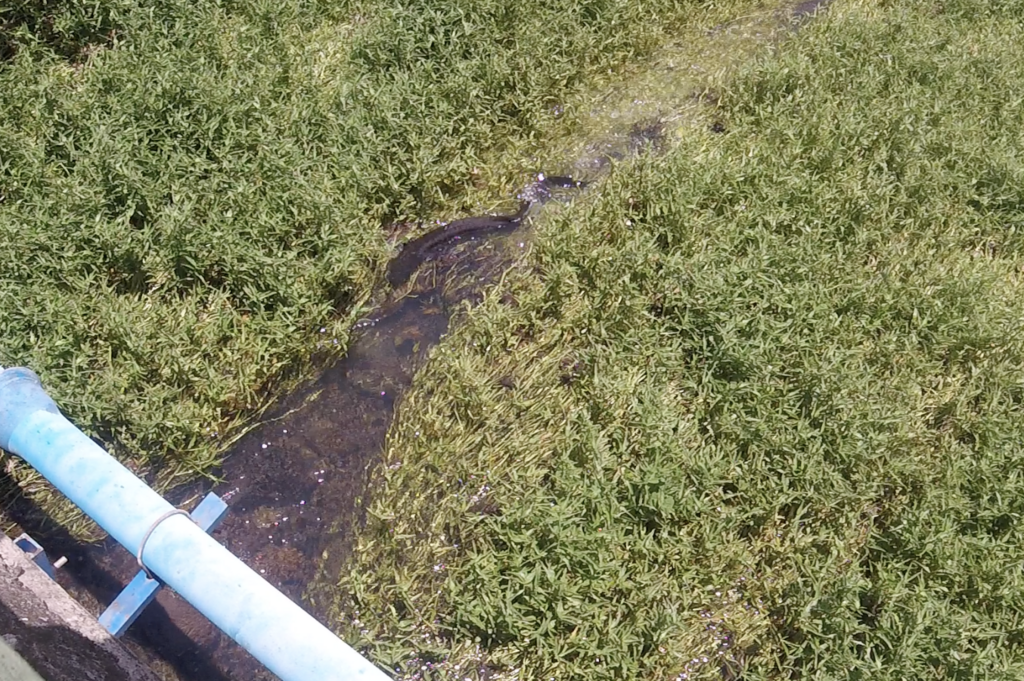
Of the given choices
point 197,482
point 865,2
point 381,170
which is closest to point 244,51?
point 381,170

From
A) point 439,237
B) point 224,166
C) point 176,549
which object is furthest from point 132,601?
point 439,237

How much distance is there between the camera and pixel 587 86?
5301 mm

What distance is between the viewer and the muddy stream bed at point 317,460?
2.93m

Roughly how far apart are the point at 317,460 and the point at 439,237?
1452 millimetres

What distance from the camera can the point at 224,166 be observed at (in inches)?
159

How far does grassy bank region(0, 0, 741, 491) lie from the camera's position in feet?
11.3

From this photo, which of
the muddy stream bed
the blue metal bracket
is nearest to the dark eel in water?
the muddy stream bed

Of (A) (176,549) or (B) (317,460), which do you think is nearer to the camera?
(A) (176,549)

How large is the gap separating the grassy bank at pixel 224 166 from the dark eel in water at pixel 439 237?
0.12 meters

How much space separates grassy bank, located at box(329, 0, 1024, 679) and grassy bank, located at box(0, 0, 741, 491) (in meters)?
0.74

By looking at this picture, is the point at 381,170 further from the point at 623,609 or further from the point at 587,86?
the point at 623,609

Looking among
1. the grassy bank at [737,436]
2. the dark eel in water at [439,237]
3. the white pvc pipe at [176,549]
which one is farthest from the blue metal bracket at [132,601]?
the dark eel in water at [439,237]

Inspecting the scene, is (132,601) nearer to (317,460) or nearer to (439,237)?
(317,460)

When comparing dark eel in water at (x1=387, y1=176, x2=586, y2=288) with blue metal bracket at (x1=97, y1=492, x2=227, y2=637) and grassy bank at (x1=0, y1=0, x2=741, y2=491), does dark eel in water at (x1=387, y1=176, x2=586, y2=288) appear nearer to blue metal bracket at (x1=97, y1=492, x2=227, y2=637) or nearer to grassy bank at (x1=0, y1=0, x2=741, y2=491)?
grassy bank at (x1=0, y1=0, x2=741, y2=491)
